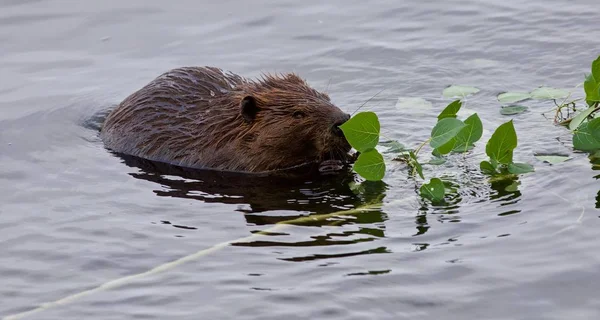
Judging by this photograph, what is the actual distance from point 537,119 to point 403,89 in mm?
1313

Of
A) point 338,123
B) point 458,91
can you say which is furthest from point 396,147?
point 458,91

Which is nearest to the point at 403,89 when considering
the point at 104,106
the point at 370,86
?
the point at 370,86

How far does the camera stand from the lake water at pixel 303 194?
4.78 metres

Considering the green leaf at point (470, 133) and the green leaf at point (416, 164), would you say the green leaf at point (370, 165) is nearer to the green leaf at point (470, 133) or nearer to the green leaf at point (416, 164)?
the green leaf at point (416, 164)

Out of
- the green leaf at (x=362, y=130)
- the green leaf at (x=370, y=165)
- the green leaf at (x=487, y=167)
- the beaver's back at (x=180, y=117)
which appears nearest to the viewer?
the green leaf at (x=362, y=130)

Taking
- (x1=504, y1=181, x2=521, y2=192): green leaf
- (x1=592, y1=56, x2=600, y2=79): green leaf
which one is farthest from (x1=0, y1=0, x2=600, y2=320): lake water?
(x1=592, y1=56, x2=600, y2=79): green leaf

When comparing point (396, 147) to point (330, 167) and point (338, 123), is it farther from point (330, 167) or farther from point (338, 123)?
point (330, 167)

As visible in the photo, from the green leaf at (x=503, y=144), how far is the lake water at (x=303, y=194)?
15 centimetres

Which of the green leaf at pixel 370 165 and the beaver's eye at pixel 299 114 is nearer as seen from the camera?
the green leaf at pixel 370 165

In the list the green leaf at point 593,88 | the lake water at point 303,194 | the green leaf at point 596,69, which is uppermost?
the green leaf at point 596,69

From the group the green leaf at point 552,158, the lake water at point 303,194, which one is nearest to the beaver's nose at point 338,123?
the lake water at point 303,194

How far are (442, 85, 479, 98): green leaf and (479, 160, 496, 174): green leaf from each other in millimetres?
1585

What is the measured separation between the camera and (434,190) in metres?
5.73

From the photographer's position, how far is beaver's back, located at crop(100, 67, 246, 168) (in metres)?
6.94
